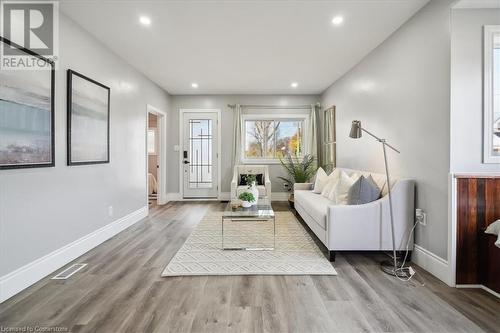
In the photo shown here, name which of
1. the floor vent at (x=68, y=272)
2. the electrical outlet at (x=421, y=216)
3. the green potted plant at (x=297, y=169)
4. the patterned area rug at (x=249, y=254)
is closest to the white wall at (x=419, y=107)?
the electrical outlet at (x=421, y=216)

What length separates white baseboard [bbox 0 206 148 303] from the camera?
1.93 meters

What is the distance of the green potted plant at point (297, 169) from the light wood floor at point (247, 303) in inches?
122

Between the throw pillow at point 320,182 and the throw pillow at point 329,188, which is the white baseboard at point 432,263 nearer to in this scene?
the throw pillow at point 329,188

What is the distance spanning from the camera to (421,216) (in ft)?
8.02

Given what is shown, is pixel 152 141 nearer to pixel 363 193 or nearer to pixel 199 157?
pixel 199 157

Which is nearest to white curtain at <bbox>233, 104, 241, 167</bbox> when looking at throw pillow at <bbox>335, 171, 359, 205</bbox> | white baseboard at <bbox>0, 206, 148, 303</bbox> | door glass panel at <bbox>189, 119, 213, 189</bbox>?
door glass panel at <bbox>189, 119, 213, 189</bbox>

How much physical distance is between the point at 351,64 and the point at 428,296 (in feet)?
10.9

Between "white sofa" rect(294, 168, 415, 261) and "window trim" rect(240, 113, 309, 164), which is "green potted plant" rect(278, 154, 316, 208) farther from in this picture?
"white sofa" rect(294, 168, 415, 261)

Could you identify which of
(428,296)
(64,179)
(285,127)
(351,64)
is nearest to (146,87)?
(64,179)

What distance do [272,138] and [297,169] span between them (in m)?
1.08

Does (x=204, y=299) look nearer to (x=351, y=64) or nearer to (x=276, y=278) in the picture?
(x=276, y=278)

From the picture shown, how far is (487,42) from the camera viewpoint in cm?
210

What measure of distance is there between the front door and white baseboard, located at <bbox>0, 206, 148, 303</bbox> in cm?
262

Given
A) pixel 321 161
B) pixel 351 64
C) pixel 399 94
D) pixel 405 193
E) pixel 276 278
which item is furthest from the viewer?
pixel 321 161
